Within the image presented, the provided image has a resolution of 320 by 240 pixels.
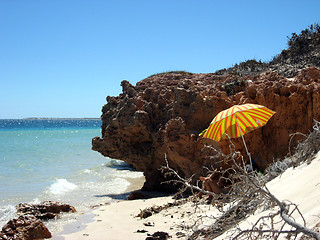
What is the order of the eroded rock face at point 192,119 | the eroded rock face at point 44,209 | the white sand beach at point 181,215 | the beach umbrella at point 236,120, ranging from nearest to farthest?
the white sand beach at point 181,215, the beach umbrella at point 236,120, the eroded rock face at point 192,119, the eroded rock face at point 44,209

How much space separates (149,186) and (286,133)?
538 centimetres

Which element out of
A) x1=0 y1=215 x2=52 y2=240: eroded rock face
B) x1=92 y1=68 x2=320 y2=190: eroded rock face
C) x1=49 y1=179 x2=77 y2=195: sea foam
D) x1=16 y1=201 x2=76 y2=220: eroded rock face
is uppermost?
x1=92 y1=68 x2=320 y2=190: eroded rock face

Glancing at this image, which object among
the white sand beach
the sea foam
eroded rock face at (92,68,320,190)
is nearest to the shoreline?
the white sand beach

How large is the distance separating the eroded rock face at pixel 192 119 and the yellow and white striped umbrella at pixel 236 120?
0.97 metres

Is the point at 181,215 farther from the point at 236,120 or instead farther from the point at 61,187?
the point at 61,187

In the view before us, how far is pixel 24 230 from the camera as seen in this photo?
20.8 ft

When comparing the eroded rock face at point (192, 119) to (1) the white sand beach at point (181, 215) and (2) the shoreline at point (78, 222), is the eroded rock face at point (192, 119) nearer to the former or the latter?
(1) the white sand beach at point (181, 215)

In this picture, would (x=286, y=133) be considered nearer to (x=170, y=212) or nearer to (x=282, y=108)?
(x=282, y=108)

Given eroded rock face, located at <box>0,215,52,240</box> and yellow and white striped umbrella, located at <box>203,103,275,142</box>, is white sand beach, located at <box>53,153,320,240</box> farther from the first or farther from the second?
yellow and white striped umbrella, located at <box>203,103,275,142</box>

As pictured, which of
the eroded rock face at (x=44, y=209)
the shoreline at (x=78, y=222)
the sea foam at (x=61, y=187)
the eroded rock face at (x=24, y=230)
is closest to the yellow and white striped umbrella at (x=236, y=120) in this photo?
the shoreline at (x=78, y=222)

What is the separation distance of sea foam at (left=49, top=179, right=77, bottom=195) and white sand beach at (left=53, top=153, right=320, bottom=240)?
11.0 ft

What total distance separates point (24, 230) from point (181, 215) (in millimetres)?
3286

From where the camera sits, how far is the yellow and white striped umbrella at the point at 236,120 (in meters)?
5.30

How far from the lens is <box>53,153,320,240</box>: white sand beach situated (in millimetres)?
3301
